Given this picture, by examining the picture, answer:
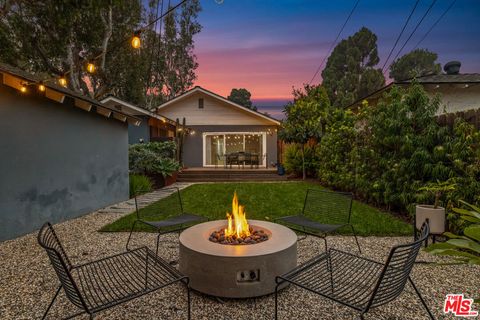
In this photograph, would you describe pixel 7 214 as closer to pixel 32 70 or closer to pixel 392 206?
pixel 392 206

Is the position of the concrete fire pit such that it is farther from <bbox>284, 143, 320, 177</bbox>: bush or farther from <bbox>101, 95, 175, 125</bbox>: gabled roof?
<bbox>101, 95, 175, 125</bbox>: gabled roof

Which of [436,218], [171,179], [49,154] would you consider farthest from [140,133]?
[436,218]

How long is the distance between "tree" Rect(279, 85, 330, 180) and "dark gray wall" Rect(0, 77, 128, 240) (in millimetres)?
7753

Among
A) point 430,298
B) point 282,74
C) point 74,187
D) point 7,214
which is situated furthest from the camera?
point 282,74

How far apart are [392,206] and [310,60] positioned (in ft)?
55.4

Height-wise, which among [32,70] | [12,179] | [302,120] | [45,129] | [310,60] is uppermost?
[310,60]

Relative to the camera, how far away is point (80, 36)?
55.0 ft

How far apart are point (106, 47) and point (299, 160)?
13330 millimetres

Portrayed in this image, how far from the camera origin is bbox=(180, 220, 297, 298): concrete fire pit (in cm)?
261

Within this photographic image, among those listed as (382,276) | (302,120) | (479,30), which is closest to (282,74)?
(302,120)

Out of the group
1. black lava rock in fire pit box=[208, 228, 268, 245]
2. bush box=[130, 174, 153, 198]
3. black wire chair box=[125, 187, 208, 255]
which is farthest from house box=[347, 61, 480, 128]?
black lava rock in fire pit box=[208, 228, 268, 245]

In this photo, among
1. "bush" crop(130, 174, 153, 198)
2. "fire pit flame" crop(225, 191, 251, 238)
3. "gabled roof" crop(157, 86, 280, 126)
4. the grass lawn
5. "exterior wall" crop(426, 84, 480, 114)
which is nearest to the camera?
"fire pit flame" crop(225, 191, 251, 238)

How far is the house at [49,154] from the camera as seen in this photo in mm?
4828

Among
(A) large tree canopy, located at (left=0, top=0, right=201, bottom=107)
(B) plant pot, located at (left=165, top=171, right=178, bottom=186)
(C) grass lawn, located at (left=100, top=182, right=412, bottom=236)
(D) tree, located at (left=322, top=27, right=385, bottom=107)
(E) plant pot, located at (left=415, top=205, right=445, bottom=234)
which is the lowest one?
(C) grass lawn, located at (left=100, top=182, right=412, bottom=236)
